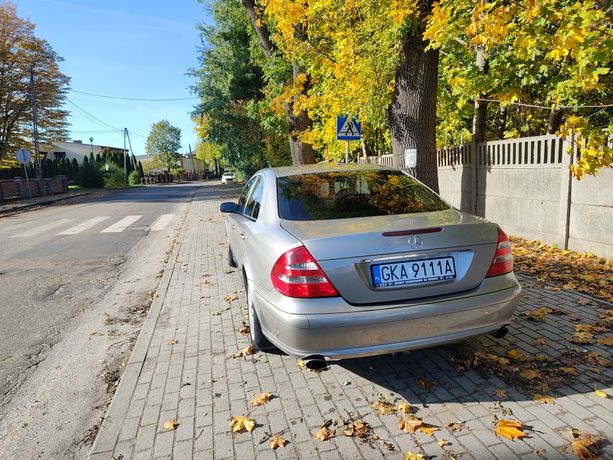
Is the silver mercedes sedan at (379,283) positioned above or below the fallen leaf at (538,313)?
above

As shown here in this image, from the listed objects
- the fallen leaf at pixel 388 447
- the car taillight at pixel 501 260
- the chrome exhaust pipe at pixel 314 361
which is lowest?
the fallen leaf at pixel 388 447

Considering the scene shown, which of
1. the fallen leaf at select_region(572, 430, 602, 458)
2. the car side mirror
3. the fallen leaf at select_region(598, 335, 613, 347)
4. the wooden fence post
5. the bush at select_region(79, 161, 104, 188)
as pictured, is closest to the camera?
the fallen leaf at select_region(572, 430, 602, 458)

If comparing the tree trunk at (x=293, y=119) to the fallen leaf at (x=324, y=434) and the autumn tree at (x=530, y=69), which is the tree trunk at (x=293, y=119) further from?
the fallen leaf at (x=324, y=434)

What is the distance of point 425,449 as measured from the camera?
239cm

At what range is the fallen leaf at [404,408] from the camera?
9.04 ft

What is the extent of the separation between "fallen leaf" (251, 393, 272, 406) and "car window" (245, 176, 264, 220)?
153 cm

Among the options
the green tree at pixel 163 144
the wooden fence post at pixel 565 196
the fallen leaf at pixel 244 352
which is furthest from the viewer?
the green tree at pixel 163 144

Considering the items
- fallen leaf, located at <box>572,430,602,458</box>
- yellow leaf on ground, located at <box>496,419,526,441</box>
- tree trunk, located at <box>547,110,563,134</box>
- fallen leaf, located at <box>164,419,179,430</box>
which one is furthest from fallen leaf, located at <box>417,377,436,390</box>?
tree trunk, located at <box>547,110,563,134</box>

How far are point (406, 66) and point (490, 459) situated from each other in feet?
20.5

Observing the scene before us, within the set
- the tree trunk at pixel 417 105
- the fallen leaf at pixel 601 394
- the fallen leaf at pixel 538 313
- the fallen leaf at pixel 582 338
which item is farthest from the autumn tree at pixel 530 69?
the fallen leaf at pixel 601 394

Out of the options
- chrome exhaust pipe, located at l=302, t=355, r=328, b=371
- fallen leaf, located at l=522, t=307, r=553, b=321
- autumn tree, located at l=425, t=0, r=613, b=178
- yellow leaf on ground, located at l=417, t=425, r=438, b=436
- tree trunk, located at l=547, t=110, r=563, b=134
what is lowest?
yellow leaf on ground, located at l=417, t=425, r=438, b=436

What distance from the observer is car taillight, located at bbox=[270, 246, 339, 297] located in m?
2.63

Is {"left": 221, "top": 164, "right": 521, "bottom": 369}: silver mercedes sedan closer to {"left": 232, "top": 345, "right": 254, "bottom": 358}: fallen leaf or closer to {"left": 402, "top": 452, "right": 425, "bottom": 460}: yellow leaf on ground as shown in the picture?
{"left": 402, "top": 452, "right": 425, "bottom": 460}: yellow leaf on ground

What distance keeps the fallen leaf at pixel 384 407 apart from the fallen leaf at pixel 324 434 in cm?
37
